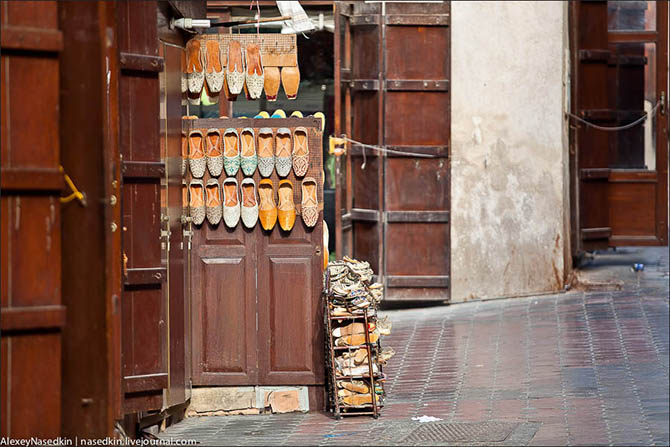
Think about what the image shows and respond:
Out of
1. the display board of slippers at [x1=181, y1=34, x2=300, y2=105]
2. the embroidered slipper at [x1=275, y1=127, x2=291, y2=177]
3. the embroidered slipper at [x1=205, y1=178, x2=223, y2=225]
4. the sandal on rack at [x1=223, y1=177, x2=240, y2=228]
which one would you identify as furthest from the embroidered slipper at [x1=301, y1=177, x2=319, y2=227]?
the display board of slippers at [x1=181, y1=34, x2=300, y2=105]

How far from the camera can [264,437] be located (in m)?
7.30

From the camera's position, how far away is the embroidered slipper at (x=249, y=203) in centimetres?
804

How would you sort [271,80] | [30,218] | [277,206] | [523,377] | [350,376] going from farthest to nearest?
[523,377]
[271,80]
[277,206]
[350,376]
[30,218]

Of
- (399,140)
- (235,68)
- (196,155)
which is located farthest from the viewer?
(399,140)

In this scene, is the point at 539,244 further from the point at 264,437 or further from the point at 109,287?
the point at 109,287

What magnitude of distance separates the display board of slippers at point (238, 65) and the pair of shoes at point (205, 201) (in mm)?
621

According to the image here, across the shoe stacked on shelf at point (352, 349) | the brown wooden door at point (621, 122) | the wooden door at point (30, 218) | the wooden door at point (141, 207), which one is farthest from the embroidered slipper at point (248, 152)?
the brown wooden door at point (621, 122)

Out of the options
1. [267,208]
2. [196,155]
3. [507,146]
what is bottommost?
[267,208]

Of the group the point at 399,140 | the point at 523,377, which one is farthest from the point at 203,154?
the point at 399,140

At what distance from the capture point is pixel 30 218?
5023 millimetres

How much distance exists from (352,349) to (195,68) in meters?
2.16

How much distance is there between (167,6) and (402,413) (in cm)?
303

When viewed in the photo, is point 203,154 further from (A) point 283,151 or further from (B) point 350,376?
(B) point 350,376

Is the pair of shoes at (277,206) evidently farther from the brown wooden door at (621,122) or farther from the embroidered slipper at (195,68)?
the brown wooden door at (621,122)
